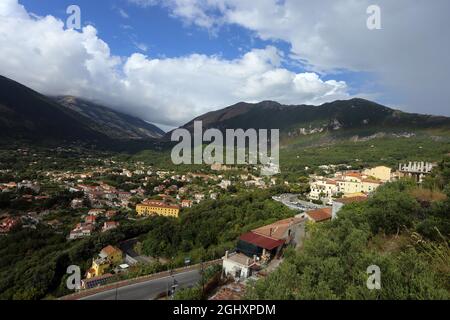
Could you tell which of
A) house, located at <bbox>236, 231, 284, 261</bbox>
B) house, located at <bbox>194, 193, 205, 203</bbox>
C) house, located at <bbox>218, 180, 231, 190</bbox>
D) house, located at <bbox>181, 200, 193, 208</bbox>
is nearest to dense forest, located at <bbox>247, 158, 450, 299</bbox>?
house, located at <bbox>236, 231, 284, 261</bbox>

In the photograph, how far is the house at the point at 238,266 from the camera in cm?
1426

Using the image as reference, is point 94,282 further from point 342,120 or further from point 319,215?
point 342,120

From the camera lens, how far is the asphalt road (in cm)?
1447

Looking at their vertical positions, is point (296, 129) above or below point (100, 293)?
above

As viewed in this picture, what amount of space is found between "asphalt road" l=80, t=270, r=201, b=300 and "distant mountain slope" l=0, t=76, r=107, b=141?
122m

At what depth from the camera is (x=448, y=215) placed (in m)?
9.45

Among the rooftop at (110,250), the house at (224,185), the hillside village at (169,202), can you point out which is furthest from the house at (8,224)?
the house at (224,185)

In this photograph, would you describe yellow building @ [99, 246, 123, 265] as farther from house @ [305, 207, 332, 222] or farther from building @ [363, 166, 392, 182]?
building @ [363, 166, 392, 182]

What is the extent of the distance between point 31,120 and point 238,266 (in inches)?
5915

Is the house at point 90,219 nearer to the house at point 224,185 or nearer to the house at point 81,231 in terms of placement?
the house at point 81,231
